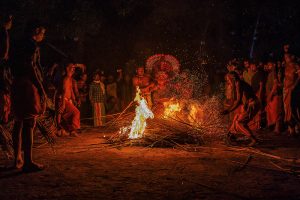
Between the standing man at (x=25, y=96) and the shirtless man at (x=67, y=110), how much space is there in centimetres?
411

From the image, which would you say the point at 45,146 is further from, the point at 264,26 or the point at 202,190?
the point at 264,26

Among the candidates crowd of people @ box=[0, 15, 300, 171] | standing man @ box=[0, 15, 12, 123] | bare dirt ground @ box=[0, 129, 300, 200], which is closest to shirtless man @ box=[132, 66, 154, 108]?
crowd of people @ box=[0, 15, 300, 171]

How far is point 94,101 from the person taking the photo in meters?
13.1

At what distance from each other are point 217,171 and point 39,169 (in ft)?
9.17

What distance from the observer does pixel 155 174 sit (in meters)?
6.31

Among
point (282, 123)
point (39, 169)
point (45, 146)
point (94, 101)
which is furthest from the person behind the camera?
point (94, 101)

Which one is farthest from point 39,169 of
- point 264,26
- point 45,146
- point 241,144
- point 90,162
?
point 264,26

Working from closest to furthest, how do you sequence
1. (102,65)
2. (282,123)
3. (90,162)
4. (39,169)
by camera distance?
(39,169), (90,162), (282,123), (102,65)

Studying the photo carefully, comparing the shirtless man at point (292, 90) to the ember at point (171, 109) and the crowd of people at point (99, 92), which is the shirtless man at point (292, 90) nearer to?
the crowd of people at point (99, 92)

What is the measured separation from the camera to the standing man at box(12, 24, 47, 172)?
6.31 m

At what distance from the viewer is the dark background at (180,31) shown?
18.2 metres

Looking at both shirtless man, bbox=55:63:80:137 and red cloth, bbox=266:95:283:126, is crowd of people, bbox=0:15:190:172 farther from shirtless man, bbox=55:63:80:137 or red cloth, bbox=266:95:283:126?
red cloth, bbox=266:95:283:126

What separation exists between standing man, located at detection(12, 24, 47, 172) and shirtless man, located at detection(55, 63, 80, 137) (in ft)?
13.5

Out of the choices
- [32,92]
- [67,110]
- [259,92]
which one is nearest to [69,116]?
[67,110]
